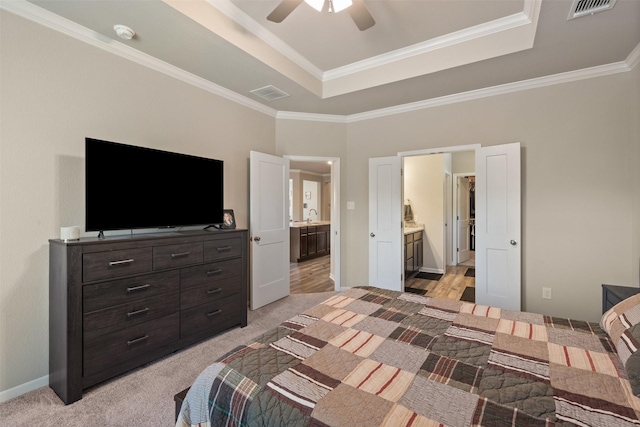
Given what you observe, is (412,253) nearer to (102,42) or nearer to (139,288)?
(139,288)

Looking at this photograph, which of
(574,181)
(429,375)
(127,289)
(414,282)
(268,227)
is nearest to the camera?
(429,375)

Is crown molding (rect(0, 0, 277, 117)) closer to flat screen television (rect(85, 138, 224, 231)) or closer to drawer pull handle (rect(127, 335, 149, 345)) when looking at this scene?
flat screen television (rect(85, 138, 224, 231))


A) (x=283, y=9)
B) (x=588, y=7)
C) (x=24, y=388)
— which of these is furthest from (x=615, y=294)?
(x=24, y=388)

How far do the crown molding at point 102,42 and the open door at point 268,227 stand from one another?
935mm

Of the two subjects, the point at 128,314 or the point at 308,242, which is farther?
the point at 308,242

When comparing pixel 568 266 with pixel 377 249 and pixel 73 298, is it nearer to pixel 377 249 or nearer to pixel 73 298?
pixel 377 249

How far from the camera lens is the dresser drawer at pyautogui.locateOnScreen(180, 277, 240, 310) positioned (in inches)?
100

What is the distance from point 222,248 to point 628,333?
283cm

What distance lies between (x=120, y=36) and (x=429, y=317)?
10.3ft

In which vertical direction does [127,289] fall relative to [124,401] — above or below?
above

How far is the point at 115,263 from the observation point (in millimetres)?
2074

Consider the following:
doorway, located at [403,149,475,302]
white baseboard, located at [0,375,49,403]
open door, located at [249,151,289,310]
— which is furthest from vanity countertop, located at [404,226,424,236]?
white baseboard, located at [0,375,49,403]

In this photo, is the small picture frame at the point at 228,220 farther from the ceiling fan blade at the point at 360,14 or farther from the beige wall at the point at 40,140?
the ceiling fan blade at the point at 360,14

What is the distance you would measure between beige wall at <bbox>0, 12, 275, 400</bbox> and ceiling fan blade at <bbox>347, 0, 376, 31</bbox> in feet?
6.56
